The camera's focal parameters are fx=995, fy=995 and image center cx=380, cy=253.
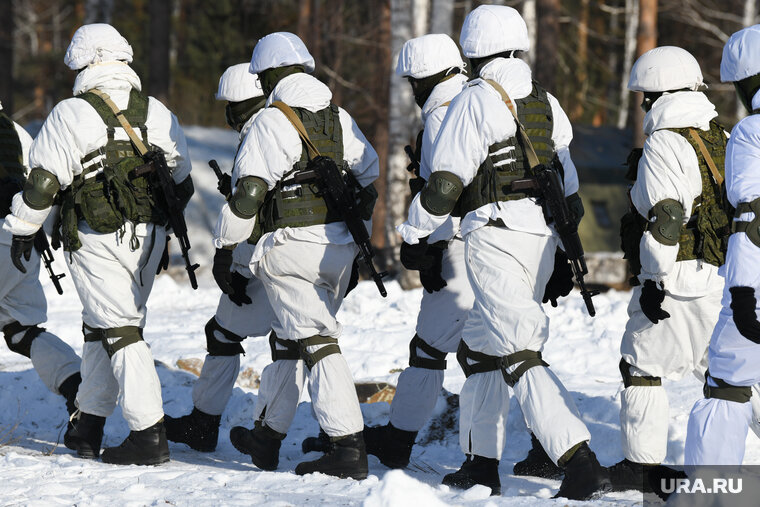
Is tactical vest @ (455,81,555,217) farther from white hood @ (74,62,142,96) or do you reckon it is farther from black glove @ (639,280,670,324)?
white hood @ (74,62,142,96)

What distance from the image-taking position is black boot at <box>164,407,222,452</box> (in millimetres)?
5840

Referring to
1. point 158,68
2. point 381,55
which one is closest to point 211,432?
point 381,55

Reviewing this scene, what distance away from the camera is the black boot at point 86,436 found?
543 cm

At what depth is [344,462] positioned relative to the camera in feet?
16.2

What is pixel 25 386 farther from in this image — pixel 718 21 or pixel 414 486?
pixel 718 21

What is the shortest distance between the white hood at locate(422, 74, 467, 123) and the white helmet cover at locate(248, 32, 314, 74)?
65cm

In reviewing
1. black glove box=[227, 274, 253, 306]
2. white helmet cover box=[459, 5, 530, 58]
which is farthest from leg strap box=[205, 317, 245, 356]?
white helmet cover box=[459, 5, 530, 58]

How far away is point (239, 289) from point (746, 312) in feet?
9.25

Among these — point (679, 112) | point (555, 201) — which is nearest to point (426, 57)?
point (555, 201)

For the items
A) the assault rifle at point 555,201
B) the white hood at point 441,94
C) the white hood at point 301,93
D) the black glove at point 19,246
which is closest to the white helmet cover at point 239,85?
the white hood at point 301,93

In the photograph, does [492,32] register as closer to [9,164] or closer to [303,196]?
[303,196]

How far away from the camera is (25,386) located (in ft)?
21.5

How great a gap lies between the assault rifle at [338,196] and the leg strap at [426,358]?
0.51 metres

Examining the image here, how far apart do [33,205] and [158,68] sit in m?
11.9
